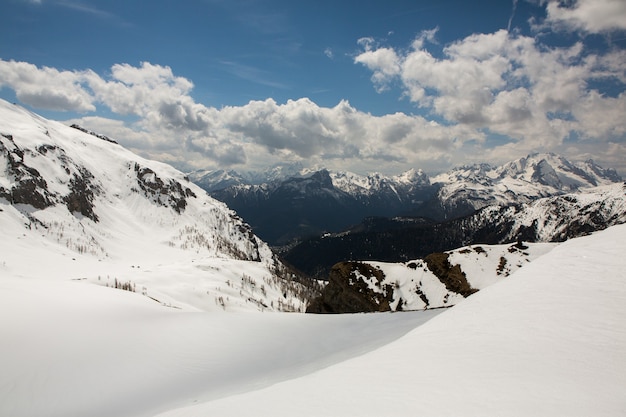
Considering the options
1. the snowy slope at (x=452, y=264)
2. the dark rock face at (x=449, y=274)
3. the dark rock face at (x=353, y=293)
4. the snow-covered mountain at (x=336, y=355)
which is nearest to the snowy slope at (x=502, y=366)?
the snow-covered mountain at (x=336, y=355)

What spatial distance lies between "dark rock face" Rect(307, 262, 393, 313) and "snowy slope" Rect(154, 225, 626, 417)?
62.0 m

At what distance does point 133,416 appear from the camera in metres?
12.4

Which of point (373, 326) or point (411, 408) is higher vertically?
point (411, 408)

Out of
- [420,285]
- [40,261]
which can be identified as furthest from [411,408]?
[40,261]

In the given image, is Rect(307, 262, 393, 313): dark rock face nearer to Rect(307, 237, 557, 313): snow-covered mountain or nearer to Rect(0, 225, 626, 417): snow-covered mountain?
Rect(307, 237, 557, 313): snow-covered mountain

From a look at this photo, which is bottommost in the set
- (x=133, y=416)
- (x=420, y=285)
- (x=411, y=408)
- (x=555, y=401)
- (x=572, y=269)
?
(x=420, y=285)

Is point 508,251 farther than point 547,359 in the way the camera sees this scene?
Yes

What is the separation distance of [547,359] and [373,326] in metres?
14.5

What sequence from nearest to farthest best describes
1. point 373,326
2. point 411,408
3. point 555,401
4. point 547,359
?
point 555,401 → point 411,408 → point 547,359 → point 373,326

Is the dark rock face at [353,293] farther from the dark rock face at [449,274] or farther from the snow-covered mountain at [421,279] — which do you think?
the dark rock face at [449,274]

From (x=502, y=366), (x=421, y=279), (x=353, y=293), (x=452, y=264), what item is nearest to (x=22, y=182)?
(x=353, y=293)

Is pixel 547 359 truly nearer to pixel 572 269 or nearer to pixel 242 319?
pixel 572 269

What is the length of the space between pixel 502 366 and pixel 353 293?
68.4 meters

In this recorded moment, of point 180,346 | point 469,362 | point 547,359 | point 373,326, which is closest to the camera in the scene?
point 547,359
